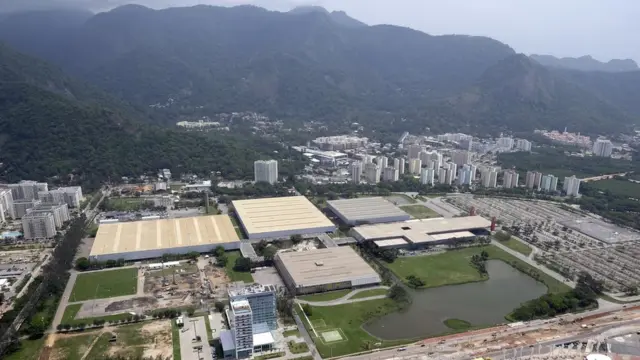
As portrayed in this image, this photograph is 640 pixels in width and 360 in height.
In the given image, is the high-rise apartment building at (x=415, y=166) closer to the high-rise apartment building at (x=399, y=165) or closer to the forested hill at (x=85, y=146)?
the high-rise apartment building at (x=399, y=165)

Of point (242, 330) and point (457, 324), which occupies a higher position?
point (242, 330)

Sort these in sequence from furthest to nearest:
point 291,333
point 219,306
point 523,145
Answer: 1. point 523,145
2. point 219,306
3. point 291,333

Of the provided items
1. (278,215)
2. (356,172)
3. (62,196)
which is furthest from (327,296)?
(62,196)

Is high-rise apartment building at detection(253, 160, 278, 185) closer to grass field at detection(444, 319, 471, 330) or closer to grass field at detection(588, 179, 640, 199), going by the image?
grass field at detection(444, 319, 471, 330)

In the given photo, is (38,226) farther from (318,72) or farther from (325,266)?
(318,72)

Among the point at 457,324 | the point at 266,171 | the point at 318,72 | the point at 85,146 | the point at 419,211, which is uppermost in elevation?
the point at 318,72

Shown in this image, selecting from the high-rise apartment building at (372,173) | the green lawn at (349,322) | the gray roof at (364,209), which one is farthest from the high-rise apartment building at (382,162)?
the green lawn at (349,322)

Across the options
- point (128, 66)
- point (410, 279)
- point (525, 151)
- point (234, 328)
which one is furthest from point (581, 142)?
point (128, 66)

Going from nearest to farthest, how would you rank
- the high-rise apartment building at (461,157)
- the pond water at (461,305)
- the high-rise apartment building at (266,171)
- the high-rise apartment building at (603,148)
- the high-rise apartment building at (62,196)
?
the pond water at (461,305), the high-rise apartment building at (62,196), the high-rise apartment building at (266,171), the high-rise apartment building at (461,157), the high-rise apartment building at (603,148)
